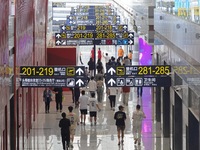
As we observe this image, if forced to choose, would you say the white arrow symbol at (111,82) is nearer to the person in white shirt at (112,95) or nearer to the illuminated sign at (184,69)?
the illuminated sign at (184,69)

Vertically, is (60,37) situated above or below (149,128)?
above

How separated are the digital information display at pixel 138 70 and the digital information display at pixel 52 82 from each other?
0.79 m

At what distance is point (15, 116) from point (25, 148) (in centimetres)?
250

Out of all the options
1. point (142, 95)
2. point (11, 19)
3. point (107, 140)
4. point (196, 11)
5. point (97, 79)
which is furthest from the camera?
point (142, 95)

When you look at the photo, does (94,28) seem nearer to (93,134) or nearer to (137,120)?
(93,134)

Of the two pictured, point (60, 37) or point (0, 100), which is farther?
point (60, 37)

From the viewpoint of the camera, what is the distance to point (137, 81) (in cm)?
2150

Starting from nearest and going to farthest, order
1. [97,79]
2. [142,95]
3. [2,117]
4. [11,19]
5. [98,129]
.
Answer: [2,117], [11,19], [98,129], [97,79], [142,95]

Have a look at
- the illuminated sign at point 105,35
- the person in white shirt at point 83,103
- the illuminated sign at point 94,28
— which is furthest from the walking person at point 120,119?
the illuminated sign at point 94,28

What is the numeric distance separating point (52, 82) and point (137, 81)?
2.17 metres

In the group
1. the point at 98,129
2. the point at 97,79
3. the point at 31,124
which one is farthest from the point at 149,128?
the point at 97,79

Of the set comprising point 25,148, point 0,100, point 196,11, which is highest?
point 196,11

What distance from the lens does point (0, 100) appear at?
680 inches

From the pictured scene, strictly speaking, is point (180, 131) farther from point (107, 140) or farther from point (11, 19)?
point (11, 19)
